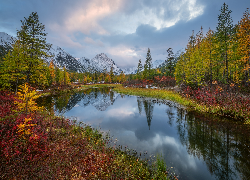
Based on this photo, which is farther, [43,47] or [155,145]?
[43,47]

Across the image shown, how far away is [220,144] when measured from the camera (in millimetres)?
7266

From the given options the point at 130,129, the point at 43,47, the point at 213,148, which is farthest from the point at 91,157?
the point at 43,47

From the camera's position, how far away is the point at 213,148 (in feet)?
22.6

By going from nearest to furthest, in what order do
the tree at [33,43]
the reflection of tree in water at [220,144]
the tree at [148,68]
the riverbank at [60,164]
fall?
1. the riverbank at [60,164]
2. the reflection of tree in water at [220,144]
3. the tree at [33,43]
4. the tree at [148,68]

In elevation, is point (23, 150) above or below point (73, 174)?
above

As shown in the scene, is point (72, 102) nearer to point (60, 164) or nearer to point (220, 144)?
point (60, 164)

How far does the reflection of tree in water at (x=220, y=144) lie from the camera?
5.27 m

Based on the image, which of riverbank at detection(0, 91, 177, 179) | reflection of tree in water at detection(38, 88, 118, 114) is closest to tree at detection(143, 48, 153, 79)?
reflection of tree in water at detection(38, 88, 118, 114)

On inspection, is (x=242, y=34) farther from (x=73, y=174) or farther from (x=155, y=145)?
(x=73, y=174)

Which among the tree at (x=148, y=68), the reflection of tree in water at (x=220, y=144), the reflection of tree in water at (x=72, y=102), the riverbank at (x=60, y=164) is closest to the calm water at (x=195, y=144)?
the reflection of tree in water at (x=220, y=144)

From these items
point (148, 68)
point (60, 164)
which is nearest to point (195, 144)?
point (60, 164)

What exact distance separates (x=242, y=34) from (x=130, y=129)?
24009mm

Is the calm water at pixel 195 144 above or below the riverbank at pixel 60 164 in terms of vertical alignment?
below

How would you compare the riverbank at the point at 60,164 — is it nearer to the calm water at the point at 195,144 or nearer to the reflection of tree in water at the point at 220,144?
the calm water at the point at 195,144
